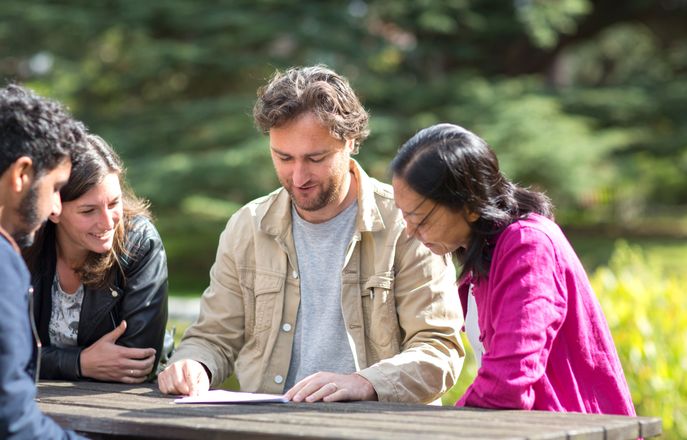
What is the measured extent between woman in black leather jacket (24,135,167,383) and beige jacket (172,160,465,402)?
0.18 meters

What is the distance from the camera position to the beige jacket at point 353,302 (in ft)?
11.7

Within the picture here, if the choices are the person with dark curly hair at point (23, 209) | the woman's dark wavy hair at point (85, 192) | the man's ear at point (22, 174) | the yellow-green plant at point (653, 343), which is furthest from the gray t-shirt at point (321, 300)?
the yellow-green plant at point (653, 343)

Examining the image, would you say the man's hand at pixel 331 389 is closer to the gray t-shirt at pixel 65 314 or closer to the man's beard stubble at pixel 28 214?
the man's beard stubble at pixel 28 214

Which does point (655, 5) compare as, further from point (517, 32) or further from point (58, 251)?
point (58, 251)

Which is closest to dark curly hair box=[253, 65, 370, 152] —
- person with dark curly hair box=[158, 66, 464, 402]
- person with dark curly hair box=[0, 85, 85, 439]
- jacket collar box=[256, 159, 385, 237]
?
person with dark curly hair box=[158, 66, 464, 402]

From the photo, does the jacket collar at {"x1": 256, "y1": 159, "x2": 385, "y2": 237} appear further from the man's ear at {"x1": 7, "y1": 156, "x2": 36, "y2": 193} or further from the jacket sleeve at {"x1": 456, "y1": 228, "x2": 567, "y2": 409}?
the man's ear at {"x1": 7, "y1": 156, "x2": 36, "y2": 193}

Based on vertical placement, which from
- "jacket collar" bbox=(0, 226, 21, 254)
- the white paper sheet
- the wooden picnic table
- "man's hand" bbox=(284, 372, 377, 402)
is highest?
"jacket collar" bbox=(0, 226, 21, 254)

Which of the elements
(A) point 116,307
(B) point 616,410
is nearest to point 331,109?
(A) point 116,307

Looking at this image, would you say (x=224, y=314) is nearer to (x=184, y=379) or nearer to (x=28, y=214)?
(x=184, y=379)

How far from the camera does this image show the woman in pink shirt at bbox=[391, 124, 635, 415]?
2.80m

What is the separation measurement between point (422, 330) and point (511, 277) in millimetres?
768

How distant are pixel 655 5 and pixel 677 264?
4870mm

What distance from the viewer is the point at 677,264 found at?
16.8 meters

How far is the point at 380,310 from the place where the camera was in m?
3.65
